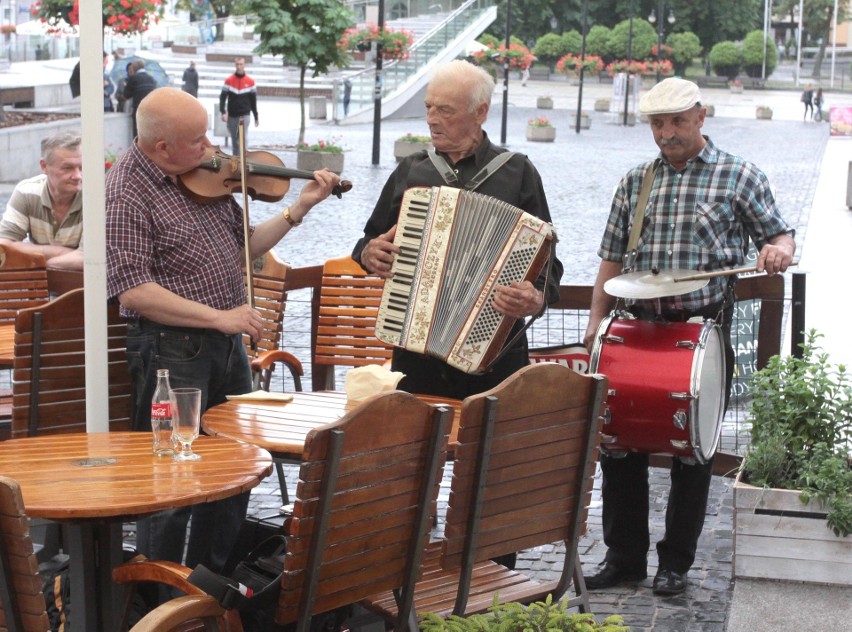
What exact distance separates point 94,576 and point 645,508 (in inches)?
90.5

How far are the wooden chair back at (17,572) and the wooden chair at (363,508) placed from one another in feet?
1.65

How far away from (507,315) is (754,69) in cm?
7116

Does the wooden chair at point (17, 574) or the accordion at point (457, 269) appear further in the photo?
the accordion at point (457, 269)

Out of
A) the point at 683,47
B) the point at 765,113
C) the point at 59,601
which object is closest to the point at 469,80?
the point at 59,601

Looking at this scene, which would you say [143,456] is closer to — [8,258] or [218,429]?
[218,429]

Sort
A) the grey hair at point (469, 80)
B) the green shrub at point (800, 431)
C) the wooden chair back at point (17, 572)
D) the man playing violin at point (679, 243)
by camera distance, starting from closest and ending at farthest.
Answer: the wooden chair back at point (17, 572), the grey hair at point (469, 80), the man playing violin at point (679, 243), the green shrub at point (800, 431)

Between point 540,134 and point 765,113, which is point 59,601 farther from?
point 765,113

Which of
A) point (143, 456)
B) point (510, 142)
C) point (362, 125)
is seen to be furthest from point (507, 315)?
point (362, 125)

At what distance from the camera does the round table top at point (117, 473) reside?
10.8ft

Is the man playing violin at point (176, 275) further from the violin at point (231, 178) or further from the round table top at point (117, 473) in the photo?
the round table top at point (117, 473)

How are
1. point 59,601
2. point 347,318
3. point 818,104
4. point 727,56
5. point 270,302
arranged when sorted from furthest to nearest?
A: point 727,56 → point 818,104 → point 270,302 → point 347,318 → point 59,601

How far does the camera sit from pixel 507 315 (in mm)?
4555

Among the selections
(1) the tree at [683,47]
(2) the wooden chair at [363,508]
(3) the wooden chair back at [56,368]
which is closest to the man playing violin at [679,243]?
(2) the wooden chair at [363,508]

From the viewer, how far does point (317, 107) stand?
120 feet
